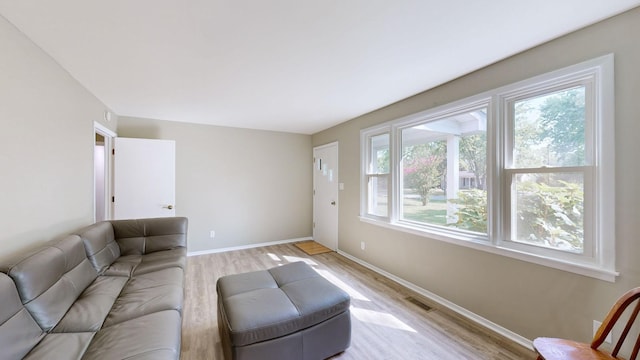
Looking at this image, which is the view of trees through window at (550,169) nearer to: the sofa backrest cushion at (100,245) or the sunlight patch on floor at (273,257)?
the sunlight patch on floor at (273,257)

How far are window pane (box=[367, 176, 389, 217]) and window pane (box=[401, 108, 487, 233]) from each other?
287mm

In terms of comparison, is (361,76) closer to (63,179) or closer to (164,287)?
(164,287)

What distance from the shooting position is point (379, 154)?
350 centimetres

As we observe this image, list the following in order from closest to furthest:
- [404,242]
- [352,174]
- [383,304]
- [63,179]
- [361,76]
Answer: [63,179] → [361,76] → [383,304] → [404,242] → [352,174]

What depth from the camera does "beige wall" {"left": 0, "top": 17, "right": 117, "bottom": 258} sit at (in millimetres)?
1493

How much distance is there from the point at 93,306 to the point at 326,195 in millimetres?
3474

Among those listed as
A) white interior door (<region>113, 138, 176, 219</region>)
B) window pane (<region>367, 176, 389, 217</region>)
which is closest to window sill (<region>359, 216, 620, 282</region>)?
window pane (<region>367, 176, 389, 217</region>)

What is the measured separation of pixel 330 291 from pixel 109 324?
1.40 metres

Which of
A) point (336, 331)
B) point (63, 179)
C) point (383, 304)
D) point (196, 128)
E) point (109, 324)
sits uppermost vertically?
point (196, 128)

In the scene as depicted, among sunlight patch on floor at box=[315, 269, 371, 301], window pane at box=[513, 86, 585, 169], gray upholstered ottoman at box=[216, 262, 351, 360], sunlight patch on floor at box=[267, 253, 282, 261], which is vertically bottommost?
sunlight patch on floor at box=[315, 269, 371, 301]

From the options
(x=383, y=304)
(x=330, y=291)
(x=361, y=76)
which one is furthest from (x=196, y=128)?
(x=383, y=304)

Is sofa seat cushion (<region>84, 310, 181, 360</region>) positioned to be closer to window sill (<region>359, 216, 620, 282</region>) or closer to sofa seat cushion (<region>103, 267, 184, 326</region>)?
sofa seat cushion (<region>103, 267, 184, 326</region>)

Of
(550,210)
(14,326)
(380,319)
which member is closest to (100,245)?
(14,326)

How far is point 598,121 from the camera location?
Result: 5.01 ft
